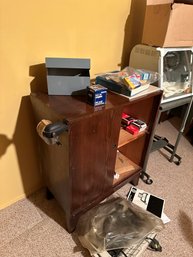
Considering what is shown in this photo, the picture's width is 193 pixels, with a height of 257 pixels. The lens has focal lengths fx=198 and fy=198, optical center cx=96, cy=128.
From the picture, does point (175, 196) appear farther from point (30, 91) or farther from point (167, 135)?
point (30, 91)

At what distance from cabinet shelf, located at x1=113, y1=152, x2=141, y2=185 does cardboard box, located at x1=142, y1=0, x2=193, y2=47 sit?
905mm

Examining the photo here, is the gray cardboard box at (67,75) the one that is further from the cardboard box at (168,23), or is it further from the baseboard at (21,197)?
the baseboard at (21,197)

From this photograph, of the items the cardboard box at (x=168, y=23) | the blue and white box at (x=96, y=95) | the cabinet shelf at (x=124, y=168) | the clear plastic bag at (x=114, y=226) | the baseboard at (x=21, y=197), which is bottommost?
the baseboard at (x=21, y=197)

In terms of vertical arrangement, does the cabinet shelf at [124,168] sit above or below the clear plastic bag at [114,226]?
above

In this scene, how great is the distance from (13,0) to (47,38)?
0.23 metres

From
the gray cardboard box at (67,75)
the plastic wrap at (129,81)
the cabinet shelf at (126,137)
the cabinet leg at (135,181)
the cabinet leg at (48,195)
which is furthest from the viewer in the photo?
the cabinet leg at (135,181)

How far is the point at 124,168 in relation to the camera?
156 centimetres

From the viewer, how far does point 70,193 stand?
1.07 metres

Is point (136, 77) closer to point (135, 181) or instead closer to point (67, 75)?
point (67, 75)

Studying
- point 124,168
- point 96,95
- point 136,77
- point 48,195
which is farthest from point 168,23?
point 48,195

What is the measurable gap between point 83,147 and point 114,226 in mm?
554

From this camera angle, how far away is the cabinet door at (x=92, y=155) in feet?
3.11

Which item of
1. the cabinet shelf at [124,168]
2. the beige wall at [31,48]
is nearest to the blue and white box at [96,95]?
the beige wall at [31,48]

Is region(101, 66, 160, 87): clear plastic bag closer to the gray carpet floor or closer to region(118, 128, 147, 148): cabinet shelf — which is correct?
region(118, 128, 147, 148): cabinet shelf
